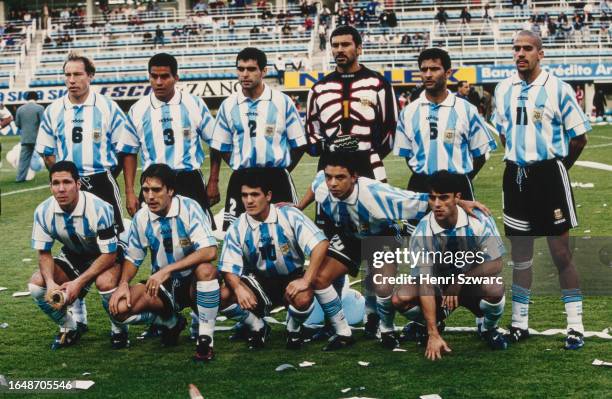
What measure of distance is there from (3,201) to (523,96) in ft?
37.5

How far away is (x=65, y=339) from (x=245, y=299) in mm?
1422

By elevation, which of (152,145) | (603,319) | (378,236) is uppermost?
(152,145)

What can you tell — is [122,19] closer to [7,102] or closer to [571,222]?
[7,102]

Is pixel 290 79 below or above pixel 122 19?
below

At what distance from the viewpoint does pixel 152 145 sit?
22.8 feet

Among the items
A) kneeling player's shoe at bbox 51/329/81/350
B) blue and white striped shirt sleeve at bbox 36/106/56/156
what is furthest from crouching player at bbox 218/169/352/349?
blue and white striped shirt sleeve at bbox 36/106/56/156

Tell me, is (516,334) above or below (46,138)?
below

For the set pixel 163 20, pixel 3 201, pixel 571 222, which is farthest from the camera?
pixel 163 20

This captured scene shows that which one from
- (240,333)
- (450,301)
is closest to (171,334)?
(240,333)

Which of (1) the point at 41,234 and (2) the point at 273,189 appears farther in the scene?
(2) the point at 273,189

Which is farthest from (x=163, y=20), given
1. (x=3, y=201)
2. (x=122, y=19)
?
(x=3, y=201)

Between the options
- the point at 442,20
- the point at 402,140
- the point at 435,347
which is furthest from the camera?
the point at 442,20

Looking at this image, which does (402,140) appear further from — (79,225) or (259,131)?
(79,225)

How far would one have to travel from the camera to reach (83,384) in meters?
5.25
